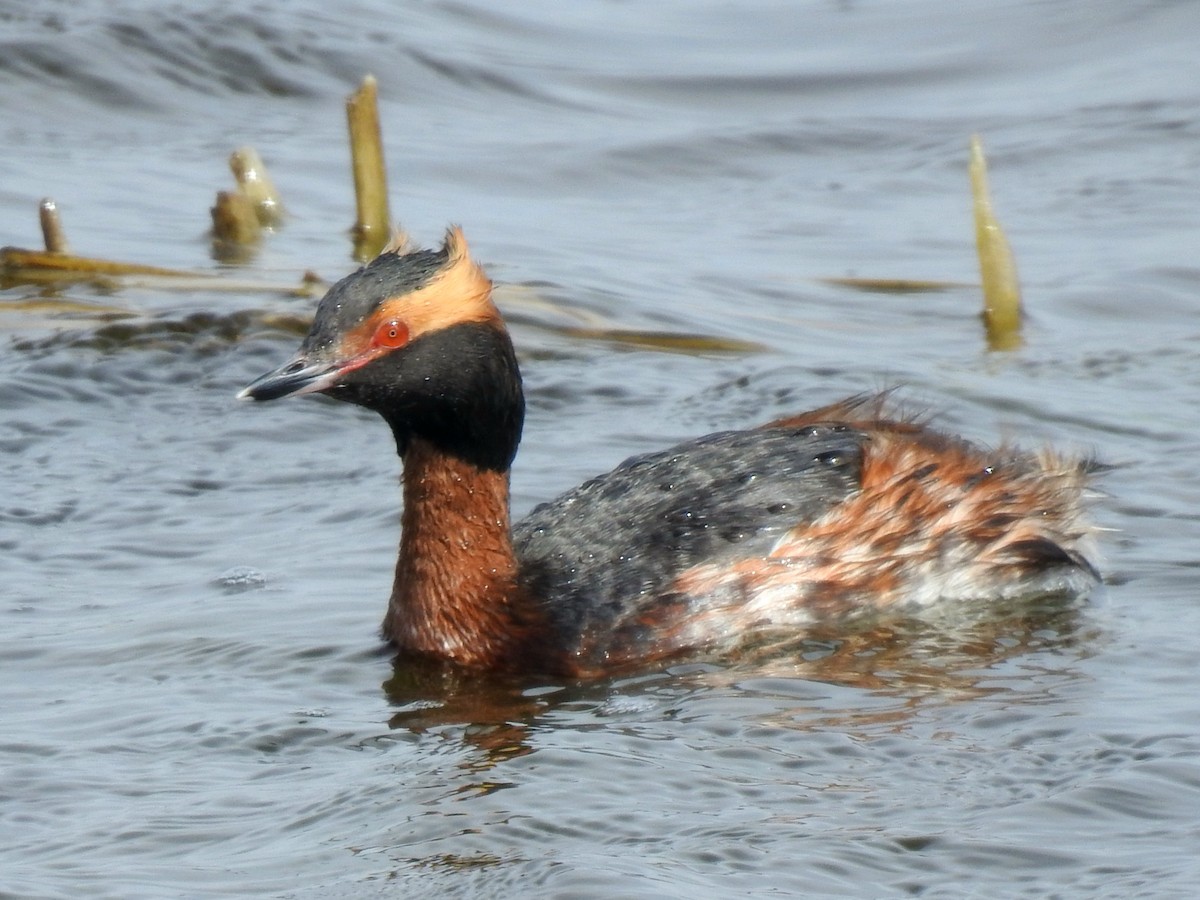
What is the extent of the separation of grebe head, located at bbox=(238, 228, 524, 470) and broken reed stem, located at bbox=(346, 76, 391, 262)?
367 centimetres

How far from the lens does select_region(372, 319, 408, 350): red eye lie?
6.71 meters

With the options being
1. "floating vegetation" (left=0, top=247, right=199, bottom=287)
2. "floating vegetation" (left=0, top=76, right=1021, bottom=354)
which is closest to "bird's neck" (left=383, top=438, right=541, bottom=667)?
"floating vegetation" (left=0, top=76, right=1021, bottom=354)

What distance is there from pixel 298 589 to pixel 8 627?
98cm

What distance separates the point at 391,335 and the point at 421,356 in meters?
0.11

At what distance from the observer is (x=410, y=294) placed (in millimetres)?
6766

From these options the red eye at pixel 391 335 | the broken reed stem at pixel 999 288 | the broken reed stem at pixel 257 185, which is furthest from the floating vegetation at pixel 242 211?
the red eye at pixel 391 335

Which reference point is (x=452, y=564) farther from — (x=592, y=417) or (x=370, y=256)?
(x=370, y=256)

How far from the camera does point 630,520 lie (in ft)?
23.6

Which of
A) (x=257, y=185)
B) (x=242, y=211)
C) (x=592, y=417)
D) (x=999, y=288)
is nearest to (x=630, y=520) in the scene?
(x=592, y=417)

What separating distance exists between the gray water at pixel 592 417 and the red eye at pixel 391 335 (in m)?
0.98

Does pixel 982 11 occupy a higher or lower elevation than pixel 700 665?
higher

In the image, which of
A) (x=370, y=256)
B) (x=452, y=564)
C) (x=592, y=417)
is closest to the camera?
(x=452, y=564)

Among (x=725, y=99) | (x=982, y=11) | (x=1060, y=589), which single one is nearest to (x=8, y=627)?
(x=1060, y=589)

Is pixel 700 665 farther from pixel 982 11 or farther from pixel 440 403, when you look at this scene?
pixel 982 11
